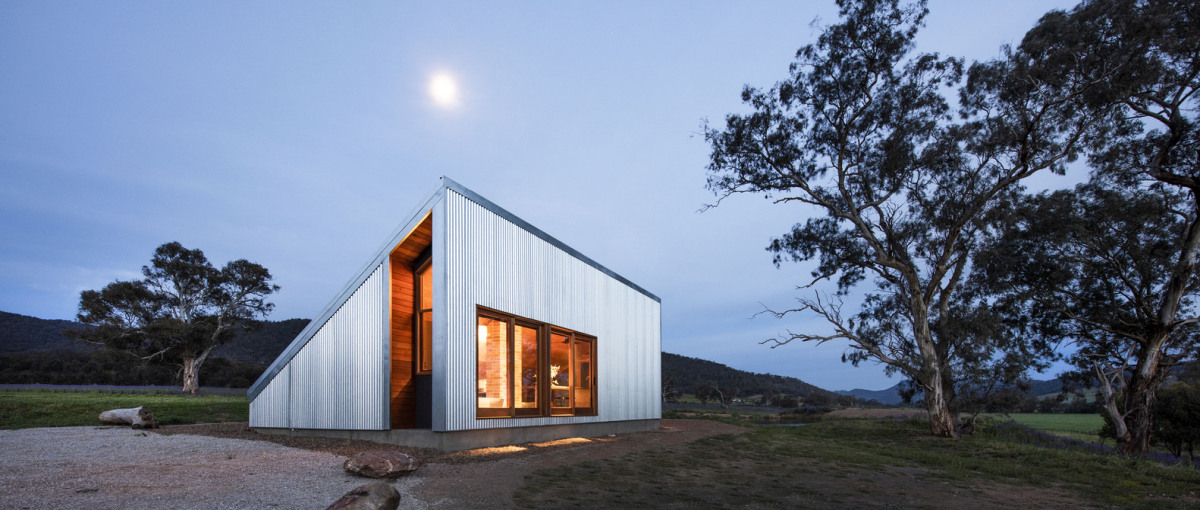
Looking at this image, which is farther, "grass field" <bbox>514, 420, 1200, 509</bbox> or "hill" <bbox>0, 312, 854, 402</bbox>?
"hill" <bbox>0, 312, 854, 402</bbox>

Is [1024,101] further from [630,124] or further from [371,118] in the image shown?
[371,118]

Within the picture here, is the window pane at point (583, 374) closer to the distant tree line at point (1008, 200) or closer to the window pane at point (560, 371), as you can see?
the window pane at point (560, 371)

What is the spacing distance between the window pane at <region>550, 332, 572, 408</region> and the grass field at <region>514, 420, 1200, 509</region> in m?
2.56

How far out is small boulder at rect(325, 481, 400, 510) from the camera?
4.46 meters

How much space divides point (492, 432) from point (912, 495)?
246 inches

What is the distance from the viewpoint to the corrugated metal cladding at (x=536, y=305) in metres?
9.03

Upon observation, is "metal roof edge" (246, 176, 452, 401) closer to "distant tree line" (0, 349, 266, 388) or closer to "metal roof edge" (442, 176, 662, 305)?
"metal roof edge" (442, 176, 662, 305)

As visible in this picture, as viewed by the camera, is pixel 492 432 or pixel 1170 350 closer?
pixel 492 432

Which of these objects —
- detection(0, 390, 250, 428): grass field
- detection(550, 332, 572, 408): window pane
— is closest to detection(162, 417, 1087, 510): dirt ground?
detection(550, 332, 572, 408): window pane

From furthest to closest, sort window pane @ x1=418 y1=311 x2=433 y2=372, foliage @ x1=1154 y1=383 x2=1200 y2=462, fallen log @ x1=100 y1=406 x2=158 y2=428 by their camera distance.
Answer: foliage @ x1=1154 y1=383 x2=1200 y2=462 → fallen log @ x1=100 y1=406 x2=158 y2=428 → window pane @ x1=418 y1=311 x2=433 y2=372

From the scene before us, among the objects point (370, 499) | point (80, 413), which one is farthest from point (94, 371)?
point (370, 499)

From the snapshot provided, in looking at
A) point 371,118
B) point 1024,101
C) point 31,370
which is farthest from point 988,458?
point 31,370

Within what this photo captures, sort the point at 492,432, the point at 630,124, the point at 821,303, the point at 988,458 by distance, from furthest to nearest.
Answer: the point at 630,124 < the point at 821,303 < the point at 988,458 < the point at 492,432

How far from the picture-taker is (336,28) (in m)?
17.1
